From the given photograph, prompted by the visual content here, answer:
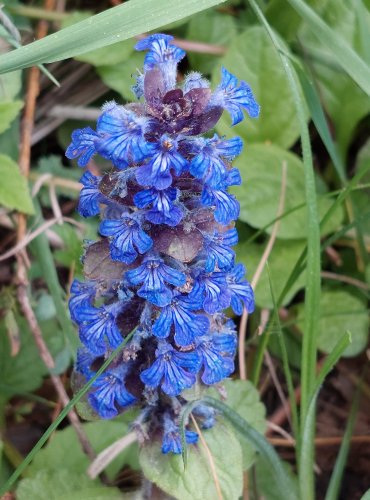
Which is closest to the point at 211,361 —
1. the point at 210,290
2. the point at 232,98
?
the point at 210,290

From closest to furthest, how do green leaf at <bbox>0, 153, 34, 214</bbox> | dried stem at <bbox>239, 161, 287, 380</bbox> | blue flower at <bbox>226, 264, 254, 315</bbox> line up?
blue flower at <bbox>226, 264, 254, 315</bbox> < green leaf at <bbox>0, 153, 34, 214</bbox> < dried stem at <bbox>239, 161, 287, 380</bbox>

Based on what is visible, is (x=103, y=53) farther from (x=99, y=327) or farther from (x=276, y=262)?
(x=99, y=327)

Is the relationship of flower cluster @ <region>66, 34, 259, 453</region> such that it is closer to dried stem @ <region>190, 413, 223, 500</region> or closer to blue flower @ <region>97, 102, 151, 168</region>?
blue flower @ <region>97, 102, 151, 168</region>

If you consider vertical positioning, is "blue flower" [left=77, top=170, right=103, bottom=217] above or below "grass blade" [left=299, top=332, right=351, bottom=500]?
above

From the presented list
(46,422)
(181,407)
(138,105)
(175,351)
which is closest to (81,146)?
(138,105)

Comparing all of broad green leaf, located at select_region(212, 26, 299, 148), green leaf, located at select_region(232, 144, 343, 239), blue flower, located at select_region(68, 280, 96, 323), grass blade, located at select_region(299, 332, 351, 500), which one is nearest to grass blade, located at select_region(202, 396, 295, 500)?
grass blade, located at select_region(299, 332, 351, 500)

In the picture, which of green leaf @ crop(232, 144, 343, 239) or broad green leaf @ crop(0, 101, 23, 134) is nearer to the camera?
broad green leaf @ crop(0, 101, 23, 134)
